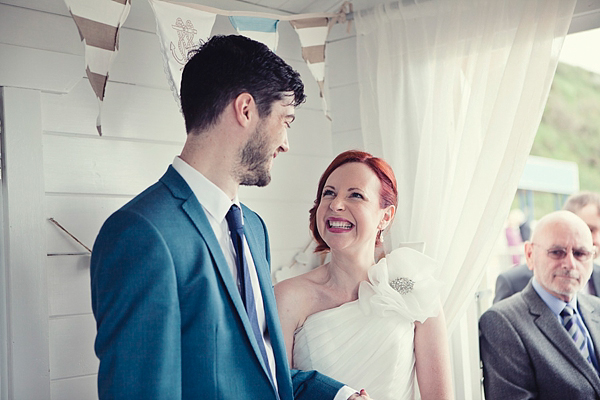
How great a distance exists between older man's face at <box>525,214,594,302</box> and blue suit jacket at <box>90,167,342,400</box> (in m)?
1.76

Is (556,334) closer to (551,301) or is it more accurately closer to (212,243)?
(551,301)

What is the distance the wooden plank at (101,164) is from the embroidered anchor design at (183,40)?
36cm

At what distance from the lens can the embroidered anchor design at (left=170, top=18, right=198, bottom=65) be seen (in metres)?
2.13

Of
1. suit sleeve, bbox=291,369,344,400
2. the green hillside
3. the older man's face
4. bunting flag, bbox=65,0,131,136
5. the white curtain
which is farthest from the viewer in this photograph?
the green hillside

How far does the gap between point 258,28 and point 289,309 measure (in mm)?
1095

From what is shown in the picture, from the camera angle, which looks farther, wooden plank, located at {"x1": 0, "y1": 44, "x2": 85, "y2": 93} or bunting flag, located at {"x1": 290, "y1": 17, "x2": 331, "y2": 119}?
bunting flag, located at {"x1": 290, "y1": 17, "x2": 331, "y2": 119}

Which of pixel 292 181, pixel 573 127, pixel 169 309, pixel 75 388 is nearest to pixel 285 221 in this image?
pixel 292 181

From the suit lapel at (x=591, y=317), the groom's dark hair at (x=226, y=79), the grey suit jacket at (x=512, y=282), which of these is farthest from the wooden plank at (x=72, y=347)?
the grey suit jacket at (x=512, y=282)

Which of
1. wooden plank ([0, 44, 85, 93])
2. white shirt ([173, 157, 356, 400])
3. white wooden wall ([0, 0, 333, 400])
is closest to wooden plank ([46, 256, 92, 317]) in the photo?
white wooden wall ([0, 0, 333, 400])

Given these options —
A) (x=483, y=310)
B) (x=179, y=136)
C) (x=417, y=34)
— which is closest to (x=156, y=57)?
(x=179, y=136)

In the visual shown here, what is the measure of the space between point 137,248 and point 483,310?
2.12 m

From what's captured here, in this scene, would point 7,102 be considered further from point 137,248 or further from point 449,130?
point 449,130

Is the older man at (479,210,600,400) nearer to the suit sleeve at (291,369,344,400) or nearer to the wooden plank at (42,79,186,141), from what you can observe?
the suit sleeve at (291,369,344,400)

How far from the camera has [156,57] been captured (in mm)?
2330
